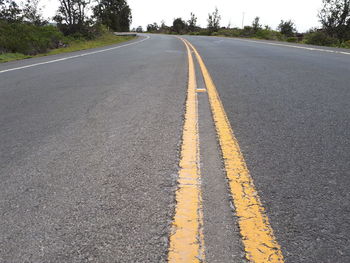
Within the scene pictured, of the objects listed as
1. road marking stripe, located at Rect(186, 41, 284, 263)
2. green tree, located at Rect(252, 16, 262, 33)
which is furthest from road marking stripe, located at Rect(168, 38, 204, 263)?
green tree, located at Rect(252, 16, 262, 33)

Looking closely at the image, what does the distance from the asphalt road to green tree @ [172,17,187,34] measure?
58601 millimetres

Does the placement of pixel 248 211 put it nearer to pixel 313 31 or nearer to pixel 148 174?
pixel 148 174

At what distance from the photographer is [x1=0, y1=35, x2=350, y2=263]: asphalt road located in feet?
4.13

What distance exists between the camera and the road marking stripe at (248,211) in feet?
3.93

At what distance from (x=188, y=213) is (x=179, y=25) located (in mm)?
62244

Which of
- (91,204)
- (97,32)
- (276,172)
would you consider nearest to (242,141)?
(276,172)

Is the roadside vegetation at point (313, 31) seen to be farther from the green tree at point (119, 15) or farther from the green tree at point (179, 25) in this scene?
the green tree at point (119, 15)

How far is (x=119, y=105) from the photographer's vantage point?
11.7ft

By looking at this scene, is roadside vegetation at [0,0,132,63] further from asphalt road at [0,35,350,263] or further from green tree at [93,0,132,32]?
green tree at [93,0,132,32]

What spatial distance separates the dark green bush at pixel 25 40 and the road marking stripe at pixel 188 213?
461 inches

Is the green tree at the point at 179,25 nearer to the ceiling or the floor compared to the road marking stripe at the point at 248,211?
nearer to the ceiling

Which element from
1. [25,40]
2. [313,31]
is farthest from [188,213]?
[313,31]

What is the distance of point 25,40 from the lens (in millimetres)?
12570

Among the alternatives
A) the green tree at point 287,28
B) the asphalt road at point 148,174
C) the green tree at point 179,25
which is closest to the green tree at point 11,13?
the asphalt road at point 148,174
